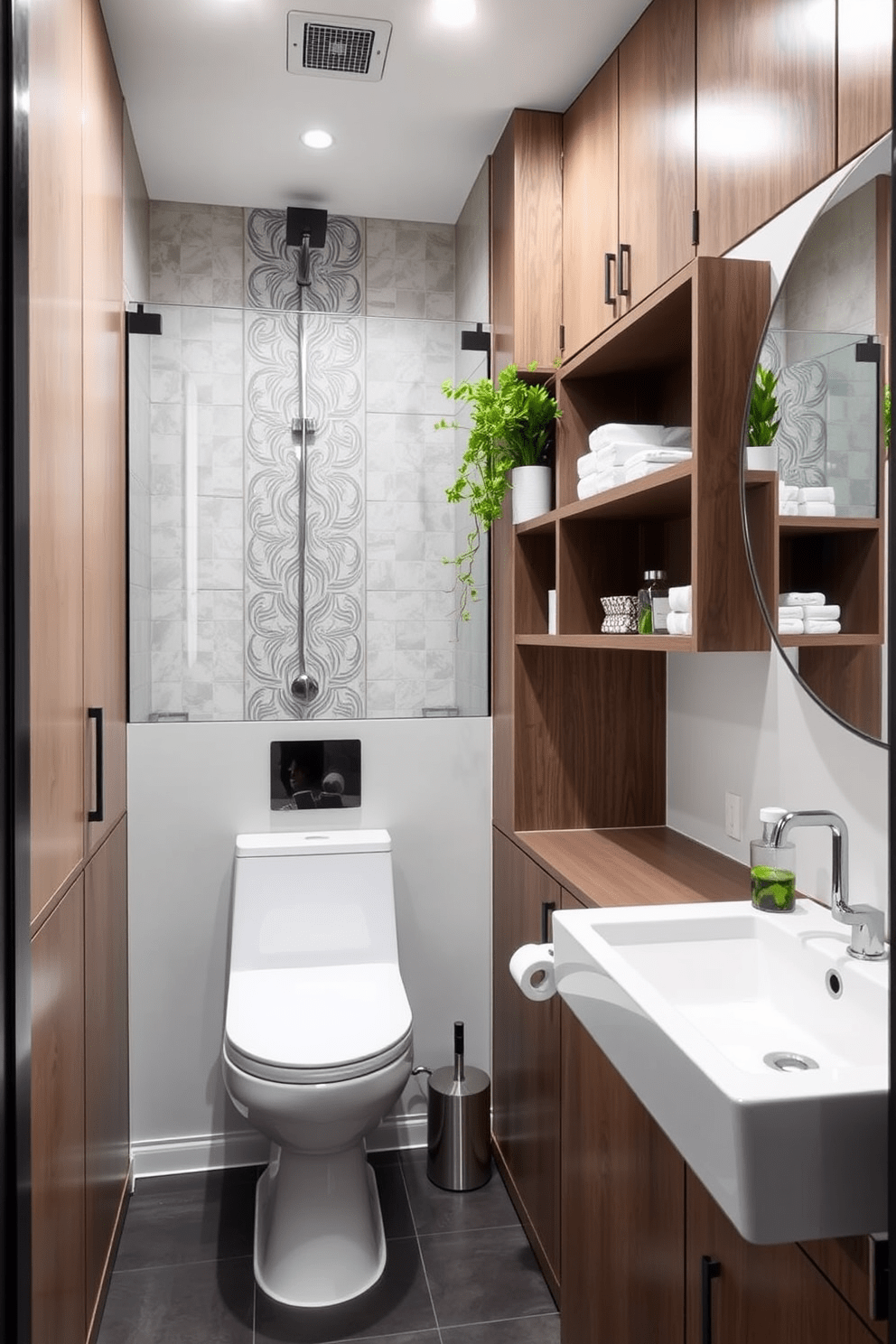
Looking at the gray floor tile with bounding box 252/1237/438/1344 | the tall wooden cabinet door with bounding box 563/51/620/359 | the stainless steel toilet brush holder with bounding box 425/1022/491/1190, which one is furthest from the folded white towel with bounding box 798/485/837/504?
the gray floor tile with bounding box 252/1237/438/1344

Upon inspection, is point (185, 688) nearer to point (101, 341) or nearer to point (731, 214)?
point (101, 341)

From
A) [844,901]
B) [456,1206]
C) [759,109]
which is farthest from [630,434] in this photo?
[456,1206]

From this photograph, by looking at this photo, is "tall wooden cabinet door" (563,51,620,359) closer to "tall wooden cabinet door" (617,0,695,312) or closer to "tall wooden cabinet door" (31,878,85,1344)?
"tall wooden cabinet door" (617,0,695,312)

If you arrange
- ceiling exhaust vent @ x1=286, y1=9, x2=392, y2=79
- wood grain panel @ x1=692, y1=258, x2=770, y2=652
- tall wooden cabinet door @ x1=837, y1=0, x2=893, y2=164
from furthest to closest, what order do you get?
ceiling exhaust vent @ x1=286, y1=9, x2=392, y2=79 → wood grain panel @ x1=692, y1=258, x2=770, y2=652 → tall wooden cabinet door @ x1=837, y1=0, x2=893, y2=164

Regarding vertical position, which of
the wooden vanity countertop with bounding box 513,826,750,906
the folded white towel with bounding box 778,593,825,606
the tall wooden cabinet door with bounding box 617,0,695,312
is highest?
the tall wooden cabinet door with bounding box 617,0,695,312

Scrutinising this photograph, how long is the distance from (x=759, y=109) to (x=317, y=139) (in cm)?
135

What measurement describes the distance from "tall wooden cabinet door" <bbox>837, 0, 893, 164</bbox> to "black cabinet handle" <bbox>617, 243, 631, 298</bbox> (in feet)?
2.16

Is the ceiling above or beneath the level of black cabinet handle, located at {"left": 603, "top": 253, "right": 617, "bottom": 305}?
above

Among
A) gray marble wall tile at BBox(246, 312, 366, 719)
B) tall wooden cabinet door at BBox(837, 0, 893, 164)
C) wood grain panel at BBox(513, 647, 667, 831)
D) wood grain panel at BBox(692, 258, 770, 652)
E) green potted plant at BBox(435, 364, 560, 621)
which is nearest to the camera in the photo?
tall wooden cabinet door at BBox(837, 0, 893, 164)

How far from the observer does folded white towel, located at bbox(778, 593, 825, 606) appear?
1.46 m

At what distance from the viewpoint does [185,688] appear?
2.48 m

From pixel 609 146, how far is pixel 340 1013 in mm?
1973

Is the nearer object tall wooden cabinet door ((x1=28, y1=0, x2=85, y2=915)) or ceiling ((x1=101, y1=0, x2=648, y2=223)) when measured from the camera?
tall wooden cabinet door ((x1=28, y1=0, x2=85, y2=915))

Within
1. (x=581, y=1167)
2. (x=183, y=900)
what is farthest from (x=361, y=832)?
(x=581, y=1167)
